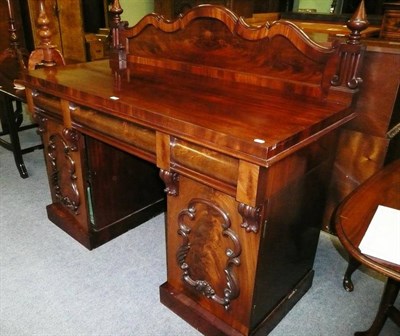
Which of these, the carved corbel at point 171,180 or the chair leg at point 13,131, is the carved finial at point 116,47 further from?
the chair leg at point 13,131

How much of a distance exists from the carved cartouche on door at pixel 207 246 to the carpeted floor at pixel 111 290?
23cm

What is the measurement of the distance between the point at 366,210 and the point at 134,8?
4.38 m

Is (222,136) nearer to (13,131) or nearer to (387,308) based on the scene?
(387,308)

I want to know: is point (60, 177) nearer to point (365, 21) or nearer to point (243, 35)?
point (243, 35)

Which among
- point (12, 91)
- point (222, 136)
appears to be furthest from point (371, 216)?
point (12, 91)

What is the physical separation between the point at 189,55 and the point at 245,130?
0.81 m

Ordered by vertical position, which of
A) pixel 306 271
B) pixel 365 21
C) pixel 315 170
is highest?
pixel 365 21

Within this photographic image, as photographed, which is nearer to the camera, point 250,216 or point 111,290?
point 250,216

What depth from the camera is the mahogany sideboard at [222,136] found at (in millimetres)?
1091

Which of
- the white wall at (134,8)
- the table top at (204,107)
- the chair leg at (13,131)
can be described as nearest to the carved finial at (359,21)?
the table top at (204,107)

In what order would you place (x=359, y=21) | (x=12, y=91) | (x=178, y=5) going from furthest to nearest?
(x=178, y=5) < (x=12, y=91) < (x=359, y=21)

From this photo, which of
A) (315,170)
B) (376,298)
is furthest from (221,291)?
(376,298)

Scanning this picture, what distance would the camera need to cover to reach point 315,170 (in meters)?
1.35

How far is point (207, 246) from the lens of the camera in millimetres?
1334
